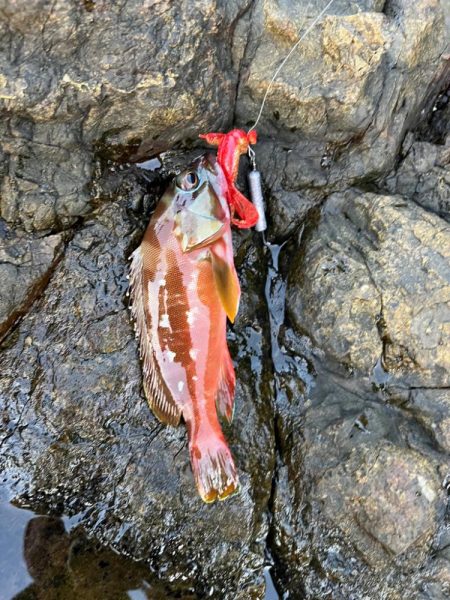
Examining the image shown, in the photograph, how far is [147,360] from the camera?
3.88 m

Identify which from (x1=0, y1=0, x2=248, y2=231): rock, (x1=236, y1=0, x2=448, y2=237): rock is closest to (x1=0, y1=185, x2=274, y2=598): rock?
(x1=0, y1=0, x2=248, y2=231): rock

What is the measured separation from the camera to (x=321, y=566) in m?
3.69

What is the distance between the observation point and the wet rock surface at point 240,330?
357cm

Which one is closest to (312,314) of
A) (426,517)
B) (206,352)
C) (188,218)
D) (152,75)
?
(206,352)

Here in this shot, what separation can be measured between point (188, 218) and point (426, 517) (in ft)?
8.04

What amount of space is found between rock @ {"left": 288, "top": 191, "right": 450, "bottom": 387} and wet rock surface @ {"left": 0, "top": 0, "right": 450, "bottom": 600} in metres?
0.01

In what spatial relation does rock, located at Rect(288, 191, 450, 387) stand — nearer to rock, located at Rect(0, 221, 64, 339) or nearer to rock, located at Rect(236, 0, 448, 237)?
rock, located at Rect(236, 0, 448, 237)

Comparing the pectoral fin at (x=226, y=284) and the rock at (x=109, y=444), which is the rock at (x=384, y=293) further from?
the rock at (x=109, y=444)

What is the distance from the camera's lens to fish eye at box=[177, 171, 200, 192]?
383 cm

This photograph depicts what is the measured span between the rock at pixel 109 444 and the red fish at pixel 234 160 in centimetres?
84

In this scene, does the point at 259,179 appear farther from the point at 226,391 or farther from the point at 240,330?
the point at 226,391

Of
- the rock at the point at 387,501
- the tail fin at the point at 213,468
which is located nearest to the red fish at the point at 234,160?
the tail fin at the point at 213,468

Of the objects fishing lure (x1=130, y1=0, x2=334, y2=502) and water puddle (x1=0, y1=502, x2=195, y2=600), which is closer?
water puddle (x1=0, y1=502, x2=195, y2=600)

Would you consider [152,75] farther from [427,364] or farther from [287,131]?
[427,364]
